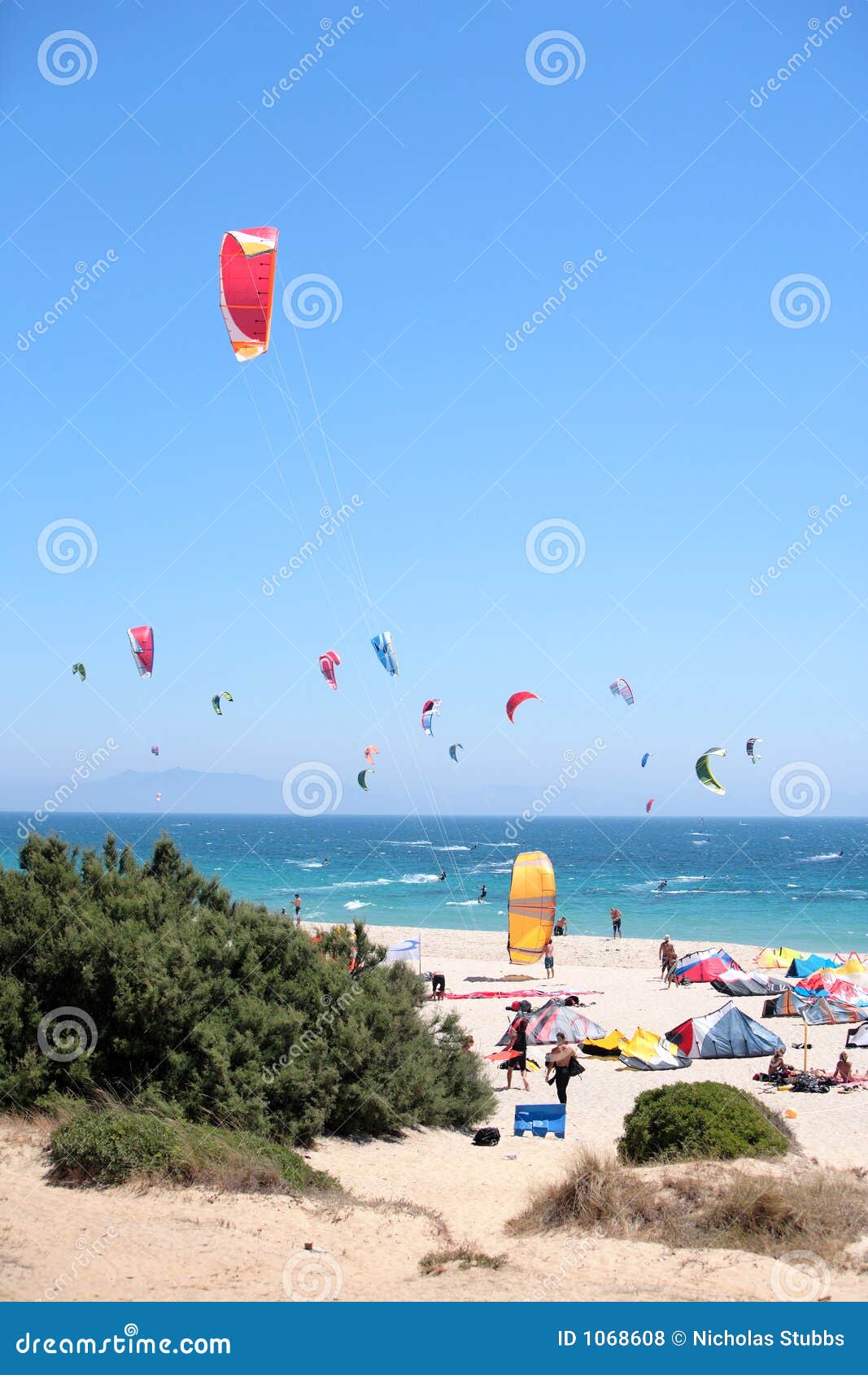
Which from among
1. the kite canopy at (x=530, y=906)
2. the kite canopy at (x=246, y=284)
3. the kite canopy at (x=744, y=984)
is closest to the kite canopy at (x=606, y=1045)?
the kite canopy at (x=530, y=906)

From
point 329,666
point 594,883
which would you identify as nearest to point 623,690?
point 329,666

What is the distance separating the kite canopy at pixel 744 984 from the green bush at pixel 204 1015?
13287 millimetres

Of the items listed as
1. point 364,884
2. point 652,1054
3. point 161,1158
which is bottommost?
point 364,884

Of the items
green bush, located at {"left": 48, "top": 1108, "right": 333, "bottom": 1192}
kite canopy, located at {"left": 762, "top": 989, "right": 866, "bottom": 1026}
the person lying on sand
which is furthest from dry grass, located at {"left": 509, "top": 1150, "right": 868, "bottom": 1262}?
kite canopy, located at {"left": 762, "top": 989, "right": 866, "bottom": 1026}

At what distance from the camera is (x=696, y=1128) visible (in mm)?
8898

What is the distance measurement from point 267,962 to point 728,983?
626 inches

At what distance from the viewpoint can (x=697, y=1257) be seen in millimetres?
6285

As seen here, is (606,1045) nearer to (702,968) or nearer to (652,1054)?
(652,1054)

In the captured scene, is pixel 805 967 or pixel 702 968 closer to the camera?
pixel 805 967

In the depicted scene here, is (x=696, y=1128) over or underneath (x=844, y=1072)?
over

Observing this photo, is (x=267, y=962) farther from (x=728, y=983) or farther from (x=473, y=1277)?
(x=728, y=983)

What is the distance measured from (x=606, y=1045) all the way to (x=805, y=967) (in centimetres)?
1045

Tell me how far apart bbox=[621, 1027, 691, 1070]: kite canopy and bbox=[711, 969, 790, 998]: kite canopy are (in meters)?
7.93

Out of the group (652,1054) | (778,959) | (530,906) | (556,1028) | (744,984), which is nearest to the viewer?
(652,1054)
